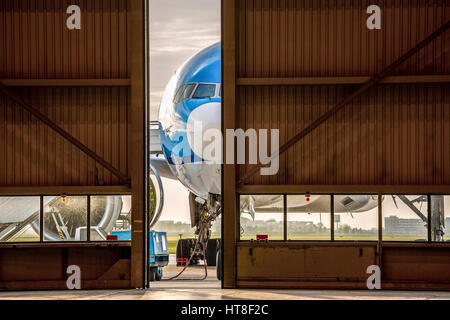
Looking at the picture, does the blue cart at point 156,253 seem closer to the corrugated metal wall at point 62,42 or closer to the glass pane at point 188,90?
the glass pane at point 188,90

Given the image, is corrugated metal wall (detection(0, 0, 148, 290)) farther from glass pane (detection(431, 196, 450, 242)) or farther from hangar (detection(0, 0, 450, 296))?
glass pane (detection(431, 196, 450, 242))

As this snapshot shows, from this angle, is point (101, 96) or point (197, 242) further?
point (197, 242)

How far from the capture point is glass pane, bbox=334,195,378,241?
56.6 feet

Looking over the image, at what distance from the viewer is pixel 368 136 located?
16.8 metres

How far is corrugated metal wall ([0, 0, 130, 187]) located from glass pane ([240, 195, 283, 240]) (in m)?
3.19

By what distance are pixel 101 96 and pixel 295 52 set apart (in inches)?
172

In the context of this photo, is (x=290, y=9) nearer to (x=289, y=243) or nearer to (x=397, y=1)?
(x=397, y=1)

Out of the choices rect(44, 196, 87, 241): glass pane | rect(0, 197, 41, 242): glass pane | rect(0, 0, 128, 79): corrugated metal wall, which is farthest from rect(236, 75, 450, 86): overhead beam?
rect(0, 197, 41, 242): glass pane

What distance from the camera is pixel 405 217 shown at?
17.5 metres

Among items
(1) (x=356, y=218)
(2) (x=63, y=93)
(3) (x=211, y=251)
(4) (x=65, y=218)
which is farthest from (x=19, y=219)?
(3) (x=211, y=251)

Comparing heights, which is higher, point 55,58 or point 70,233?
point 55,58

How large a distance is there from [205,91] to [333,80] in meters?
5.33

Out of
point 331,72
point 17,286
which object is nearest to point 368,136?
point 331,72
